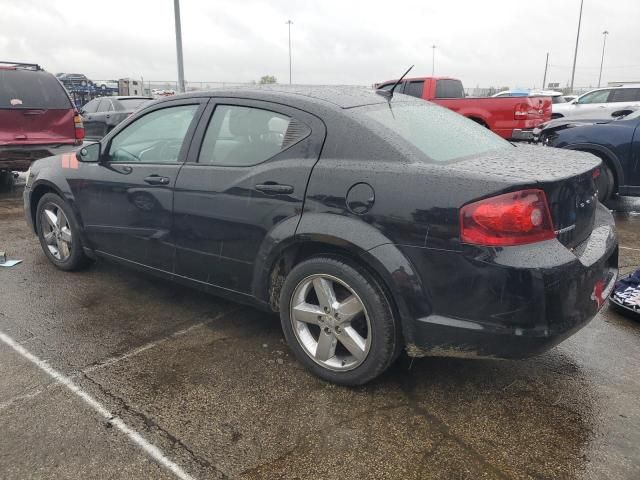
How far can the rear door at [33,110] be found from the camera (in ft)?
A: 24.0

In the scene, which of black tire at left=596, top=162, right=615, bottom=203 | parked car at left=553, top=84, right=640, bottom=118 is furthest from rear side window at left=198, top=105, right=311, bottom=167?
parked car at left=553, top=84, right=640, bottom=118

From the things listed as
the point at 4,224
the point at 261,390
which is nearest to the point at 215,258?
the point at 261,390

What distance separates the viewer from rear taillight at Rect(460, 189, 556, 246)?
7.44ft

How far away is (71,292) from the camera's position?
413 centimetres

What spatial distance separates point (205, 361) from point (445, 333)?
1.44 metres

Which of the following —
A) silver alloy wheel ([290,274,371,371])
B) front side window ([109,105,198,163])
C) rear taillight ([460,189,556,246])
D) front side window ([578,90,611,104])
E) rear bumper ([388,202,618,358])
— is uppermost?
front side window ([578,90,611,104])

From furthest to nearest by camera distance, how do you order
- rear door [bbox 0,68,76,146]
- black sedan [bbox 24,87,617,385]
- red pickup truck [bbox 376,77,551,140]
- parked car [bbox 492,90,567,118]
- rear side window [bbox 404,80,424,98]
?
parked car [bbox 492,90,567,118], rear side window [bbox 404,80,424,98], red pickup truck [bbox 376,77,551,140], rear door [bbox 0,68,76,146], black sedan [bbox 24,87,617,385]

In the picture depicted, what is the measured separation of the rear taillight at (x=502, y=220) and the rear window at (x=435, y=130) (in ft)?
1.41

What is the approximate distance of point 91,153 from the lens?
3.98 metres

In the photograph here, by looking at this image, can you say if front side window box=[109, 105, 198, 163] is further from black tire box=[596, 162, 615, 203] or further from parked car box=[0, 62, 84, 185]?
black tire box=[596, 162, 615, 203]

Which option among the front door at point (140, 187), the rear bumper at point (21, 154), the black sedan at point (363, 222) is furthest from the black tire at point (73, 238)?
the rear bumper at point (21, 154)

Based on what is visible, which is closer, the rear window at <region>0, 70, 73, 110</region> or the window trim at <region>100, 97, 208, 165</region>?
the window trim at <region>100, 97, 208, 165</region>

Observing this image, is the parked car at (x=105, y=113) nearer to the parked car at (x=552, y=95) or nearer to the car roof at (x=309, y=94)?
the parked car at (x=552, y=95)

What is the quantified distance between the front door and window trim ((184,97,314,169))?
0.07 meters
